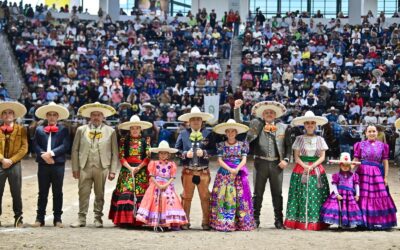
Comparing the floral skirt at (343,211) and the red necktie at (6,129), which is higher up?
the red necktie at (6,129)

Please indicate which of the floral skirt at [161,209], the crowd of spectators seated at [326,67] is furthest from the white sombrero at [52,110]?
the crowd of spectators seated at [326,67]

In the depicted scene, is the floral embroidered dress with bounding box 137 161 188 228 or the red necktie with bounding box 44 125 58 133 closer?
the floral embroidered dress with bounding box 137 161 188 228

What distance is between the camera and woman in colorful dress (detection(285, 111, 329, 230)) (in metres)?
10.7

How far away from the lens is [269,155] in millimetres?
10805

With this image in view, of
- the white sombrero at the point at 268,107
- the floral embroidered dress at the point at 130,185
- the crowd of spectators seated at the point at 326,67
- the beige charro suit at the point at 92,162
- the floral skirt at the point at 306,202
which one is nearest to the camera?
the floral embroidered dress at the point at 130,185

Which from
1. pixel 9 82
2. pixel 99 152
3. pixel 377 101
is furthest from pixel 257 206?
pixel 9 82

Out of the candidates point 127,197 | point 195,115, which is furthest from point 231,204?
point 127,197

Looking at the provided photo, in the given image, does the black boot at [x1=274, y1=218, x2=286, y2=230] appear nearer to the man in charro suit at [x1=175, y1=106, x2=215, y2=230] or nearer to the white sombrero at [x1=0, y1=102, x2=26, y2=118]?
the man in charro suit at [x1=175, y1=106, x2=215, y2=230]

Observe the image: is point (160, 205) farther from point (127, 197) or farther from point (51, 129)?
point (51, 129)

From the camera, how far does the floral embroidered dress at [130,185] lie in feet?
34.6

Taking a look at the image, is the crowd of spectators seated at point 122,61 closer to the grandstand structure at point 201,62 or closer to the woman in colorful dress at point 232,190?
the grandstand structure at point 201,62

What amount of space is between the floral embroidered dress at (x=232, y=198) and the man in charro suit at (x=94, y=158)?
153cm

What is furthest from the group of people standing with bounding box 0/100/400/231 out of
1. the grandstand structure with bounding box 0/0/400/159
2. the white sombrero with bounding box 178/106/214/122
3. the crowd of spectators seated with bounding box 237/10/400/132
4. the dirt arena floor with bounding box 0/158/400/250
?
the crowd of spectators seated with bounding box 237/10/400/132

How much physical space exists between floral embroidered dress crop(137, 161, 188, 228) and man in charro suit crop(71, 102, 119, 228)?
0.64 meters
